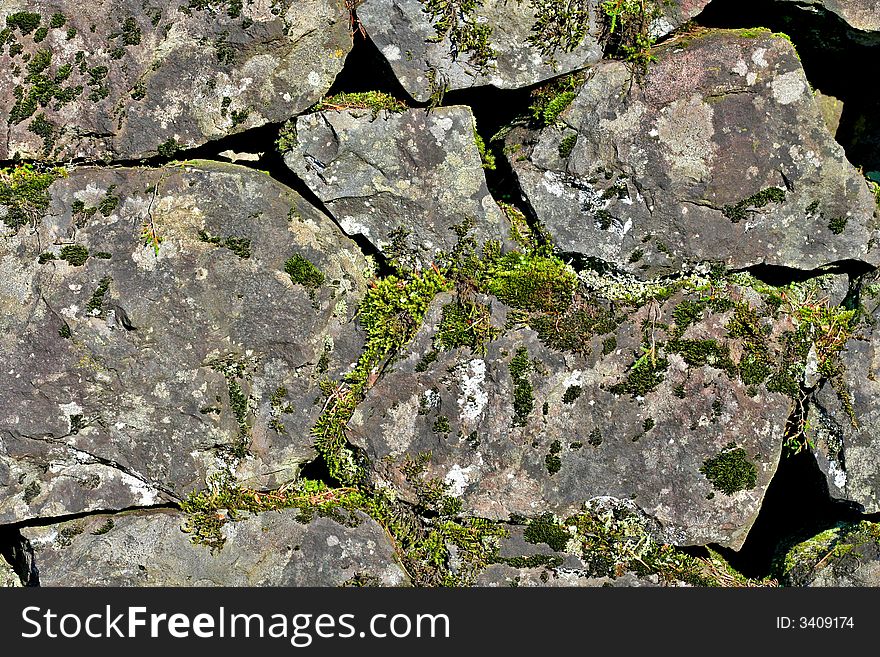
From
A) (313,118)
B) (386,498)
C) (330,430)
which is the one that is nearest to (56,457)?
(330,430)

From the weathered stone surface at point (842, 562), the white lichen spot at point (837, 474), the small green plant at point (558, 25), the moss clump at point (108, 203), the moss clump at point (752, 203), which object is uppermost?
the small green plant at point (558, 25)

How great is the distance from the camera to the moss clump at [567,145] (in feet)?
17.5

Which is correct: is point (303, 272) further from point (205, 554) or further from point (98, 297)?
point (205, 554)

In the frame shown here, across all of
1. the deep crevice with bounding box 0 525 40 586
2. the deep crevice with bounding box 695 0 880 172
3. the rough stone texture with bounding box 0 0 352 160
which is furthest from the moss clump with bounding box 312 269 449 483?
the deep crevice with bounding box 695 0 880 172

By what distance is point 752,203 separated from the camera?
17.7 ft

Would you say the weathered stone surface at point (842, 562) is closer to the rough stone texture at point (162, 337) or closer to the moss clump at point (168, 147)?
the rough stone texture at point (162, 337)

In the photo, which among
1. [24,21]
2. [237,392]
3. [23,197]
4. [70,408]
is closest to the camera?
[24,21]

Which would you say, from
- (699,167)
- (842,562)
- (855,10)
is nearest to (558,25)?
(699,167)

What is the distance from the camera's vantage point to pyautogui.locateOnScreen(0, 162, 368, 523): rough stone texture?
5051mm

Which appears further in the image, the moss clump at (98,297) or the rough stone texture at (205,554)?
the rough stone texture at (205,554)

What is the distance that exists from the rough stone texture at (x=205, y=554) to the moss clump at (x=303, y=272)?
1719mm

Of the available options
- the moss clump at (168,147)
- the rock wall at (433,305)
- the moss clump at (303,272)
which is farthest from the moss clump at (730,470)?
the moss clump at (168,147)

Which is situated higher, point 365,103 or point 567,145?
point 365,103

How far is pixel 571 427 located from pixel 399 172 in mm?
2172
